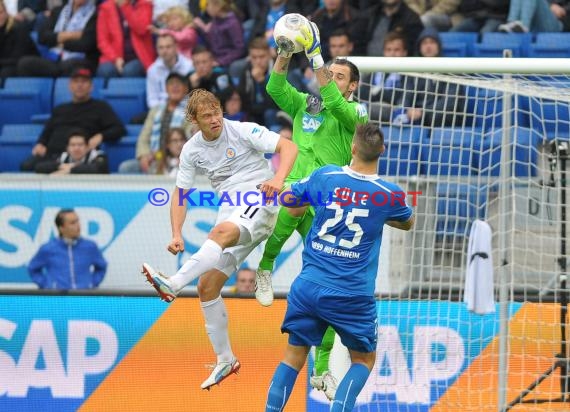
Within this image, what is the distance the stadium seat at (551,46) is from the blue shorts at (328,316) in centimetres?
627

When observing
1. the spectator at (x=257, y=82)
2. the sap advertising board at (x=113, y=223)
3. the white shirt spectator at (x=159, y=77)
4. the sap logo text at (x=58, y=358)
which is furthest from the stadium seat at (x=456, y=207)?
the white shirt spectator at (x=159, y=77)

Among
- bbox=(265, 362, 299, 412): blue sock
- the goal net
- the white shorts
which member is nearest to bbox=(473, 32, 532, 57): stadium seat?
the goal net

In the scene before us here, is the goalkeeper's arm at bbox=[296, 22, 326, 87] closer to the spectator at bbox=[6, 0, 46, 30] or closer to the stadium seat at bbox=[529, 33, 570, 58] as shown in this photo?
the stadium seat at bbox=[529, 33, 570, 58]

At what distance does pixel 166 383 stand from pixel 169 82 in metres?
4.27

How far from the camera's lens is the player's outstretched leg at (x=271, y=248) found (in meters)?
8.64

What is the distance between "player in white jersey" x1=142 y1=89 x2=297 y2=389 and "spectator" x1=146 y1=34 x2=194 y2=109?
5573 mm

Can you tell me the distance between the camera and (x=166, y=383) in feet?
34.0

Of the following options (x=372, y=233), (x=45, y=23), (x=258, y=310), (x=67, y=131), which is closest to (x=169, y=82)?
(x=67, y=131)

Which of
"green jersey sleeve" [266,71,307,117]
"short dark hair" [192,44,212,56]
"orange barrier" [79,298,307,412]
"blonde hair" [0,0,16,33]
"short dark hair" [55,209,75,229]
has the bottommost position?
"orange barrier" [79,298,307,412]

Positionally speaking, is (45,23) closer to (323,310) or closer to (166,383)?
(166,383)

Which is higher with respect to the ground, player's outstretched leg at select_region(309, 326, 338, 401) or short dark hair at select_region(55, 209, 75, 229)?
short dark hair at select_region(55, 209, 75, 229)

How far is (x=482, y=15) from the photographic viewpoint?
14.1 meters

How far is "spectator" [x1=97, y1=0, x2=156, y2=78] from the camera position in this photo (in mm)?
14859

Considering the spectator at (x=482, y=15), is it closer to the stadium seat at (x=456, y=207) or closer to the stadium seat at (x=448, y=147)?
the stadium seat at (x=448, y=147)
